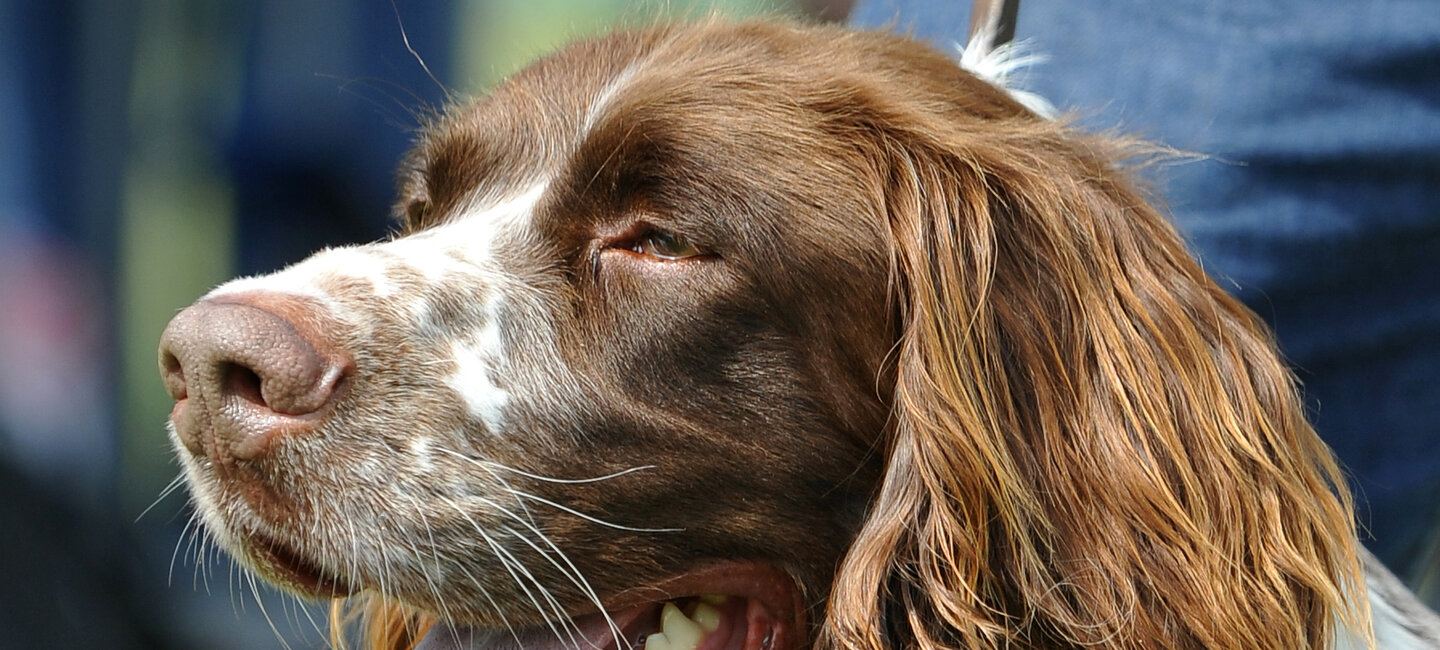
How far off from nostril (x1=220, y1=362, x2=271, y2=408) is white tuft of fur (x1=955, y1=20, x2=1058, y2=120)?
1.49 meters

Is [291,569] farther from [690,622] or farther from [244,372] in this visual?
[690,622]

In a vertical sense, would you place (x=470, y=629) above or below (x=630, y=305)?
below

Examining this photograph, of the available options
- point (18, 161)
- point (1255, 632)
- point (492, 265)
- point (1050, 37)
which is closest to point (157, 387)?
point (18, 161)

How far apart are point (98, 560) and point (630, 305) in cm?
257

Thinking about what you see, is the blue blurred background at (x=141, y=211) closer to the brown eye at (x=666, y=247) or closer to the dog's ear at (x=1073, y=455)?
the dog's ear at (x=1073, y=455)

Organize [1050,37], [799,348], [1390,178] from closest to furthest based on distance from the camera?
1. [799,348]
2. [1390,178]
3. [1050,37]

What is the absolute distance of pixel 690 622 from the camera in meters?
2.18

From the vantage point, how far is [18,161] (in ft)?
12.4

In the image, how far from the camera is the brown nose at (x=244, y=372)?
6.07 feet

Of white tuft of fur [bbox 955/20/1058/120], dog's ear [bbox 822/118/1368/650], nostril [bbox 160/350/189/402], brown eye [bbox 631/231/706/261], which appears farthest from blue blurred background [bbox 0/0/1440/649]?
nostril [bbox 160/350/189/402]

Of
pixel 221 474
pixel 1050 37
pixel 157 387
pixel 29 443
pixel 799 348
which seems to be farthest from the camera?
pixel 157 387

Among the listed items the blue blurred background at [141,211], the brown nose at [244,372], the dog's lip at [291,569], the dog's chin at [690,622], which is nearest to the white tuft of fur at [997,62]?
the blue blurred background at [141,211]

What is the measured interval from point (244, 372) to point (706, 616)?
0.83m

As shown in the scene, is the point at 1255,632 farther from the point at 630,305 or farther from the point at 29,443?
the point at 29,443
